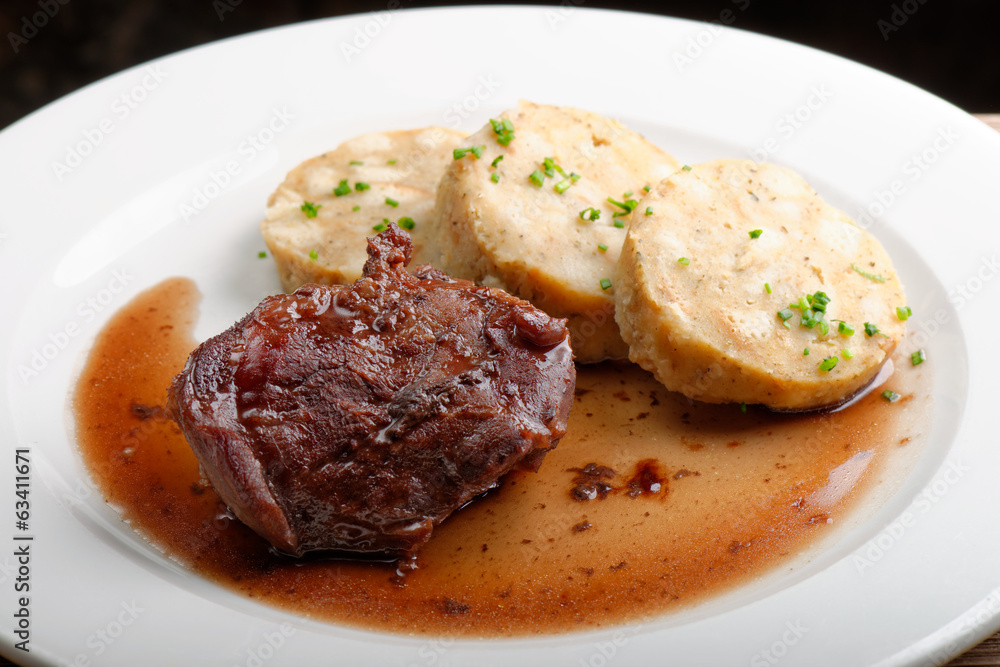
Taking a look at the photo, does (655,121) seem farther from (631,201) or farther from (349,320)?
(349,320)

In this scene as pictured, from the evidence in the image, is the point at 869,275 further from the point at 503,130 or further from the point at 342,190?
the point at 342,190

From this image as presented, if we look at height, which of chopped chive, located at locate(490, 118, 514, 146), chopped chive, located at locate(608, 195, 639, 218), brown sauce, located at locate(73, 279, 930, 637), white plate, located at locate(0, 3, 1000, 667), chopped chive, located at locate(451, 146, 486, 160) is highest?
chopped chive, located at locate(490, 118, 514, 146)

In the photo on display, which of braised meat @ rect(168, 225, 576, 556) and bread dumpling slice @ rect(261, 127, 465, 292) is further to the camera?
bread dumpling slice @ rect(261, 127, 465, 292)

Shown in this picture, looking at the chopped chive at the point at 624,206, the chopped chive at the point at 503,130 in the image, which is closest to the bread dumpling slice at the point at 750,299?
the chopped chive at the point at 624,206

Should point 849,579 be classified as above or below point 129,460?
above

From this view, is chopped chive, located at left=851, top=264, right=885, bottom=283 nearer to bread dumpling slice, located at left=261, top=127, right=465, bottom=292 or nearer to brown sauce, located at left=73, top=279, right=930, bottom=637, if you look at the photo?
brown sauce, located at left=73, top=279, right=930, bottom=637

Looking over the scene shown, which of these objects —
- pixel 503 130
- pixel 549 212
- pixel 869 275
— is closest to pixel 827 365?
pixel 869 275

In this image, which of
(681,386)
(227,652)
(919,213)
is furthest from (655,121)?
(227,652)

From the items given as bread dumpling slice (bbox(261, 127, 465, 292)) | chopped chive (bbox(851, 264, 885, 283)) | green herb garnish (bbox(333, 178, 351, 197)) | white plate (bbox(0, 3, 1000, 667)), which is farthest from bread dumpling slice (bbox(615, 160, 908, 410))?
green herb garnish (bbox(333, 178, 351, 197))
